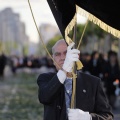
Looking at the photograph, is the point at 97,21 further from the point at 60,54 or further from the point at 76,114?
the point at 76,114

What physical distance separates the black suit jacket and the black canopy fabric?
1.54 ft

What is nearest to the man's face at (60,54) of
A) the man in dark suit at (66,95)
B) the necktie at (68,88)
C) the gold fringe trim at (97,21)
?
the man in dark suit at (66,95)

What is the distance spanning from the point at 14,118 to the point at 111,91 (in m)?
3.76

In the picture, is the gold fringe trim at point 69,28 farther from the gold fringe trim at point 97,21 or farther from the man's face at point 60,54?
the man's face at point 60,54

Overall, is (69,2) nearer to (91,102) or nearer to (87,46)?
(91,102)

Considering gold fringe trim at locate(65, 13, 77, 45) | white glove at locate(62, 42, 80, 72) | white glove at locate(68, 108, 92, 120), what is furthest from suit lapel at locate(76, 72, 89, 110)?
gold fringe trim at locate(65, 13, 77, 45)

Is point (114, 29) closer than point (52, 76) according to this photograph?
Yes

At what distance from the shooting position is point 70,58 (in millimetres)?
3994

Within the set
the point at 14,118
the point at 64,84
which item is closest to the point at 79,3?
the point at 64,84

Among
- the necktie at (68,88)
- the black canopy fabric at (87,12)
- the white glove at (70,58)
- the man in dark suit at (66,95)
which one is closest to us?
the white glove at (70,58)

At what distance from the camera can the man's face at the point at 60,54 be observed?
431cm

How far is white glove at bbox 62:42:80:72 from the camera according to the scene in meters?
3.99

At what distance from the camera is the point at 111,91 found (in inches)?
574

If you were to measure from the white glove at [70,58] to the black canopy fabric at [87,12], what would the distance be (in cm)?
13
